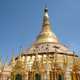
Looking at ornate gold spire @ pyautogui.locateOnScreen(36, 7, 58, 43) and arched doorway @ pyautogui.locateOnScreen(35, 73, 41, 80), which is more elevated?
ornate gold spire @ pyautogui.locateOnScreen(36, 7, 58, 43)

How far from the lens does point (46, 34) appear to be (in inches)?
1607

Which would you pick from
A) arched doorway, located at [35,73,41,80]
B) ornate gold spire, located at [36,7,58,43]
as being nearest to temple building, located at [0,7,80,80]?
arched doorway, located at [35,73,41,80]

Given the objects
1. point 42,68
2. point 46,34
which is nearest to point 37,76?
point 42,68

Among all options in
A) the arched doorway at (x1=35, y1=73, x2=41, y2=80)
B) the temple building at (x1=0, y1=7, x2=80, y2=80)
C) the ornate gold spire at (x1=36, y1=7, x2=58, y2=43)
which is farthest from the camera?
the ornate gold spire at (x1=36, y1=7, x2=58, y2=43)

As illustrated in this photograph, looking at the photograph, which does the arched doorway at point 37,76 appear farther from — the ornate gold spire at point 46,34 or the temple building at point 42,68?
the ornate gold spire at point 46,34

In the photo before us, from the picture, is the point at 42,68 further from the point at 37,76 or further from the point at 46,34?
the point at 46,34

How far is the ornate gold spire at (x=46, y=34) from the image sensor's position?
39594mm

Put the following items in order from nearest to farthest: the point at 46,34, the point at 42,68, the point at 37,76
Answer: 1. the point at 42,68
2. the point at 37,76
3. the point at 46,34

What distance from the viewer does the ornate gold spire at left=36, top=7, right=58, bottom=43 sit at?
3959cm

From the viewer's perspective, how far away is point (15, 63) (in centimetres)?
3177

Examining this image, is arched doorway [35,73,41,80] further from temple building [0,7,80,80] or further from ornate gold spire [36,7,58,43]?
ornate gold spire [36,7,58,43]

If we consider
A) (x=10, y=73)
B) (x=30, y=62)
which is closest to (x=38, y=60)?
(x=30, y=62)

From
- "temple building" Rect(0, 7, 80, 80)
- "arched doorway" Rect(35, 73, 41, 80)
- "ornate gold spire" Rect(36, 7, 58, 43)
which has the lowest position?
"arched doorway" Rect(35, 73, 41, 80)

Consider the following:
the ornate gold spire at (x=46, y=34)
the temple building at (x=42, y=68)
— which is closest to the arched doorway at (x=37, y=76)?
the temple building at (x=42, y=68)
